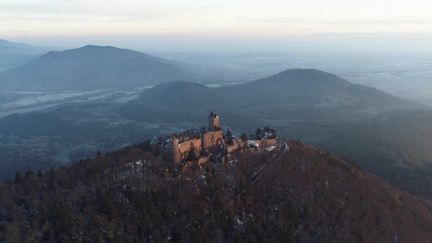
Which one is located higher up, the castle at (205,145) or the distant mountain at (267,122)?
the castle at (205,145)

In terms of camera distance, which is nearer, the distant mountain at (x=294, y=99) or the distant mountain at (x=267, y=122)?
the distant mountain at (x=267, y=122)

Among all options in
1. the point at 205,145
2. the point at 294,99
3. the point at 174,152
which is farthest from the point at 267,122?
the point at 174,152

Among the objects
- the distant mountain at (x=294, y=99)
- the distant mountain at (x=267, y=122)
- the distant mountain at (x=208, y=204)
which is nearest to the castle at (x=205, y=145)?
the distant mountain at (x=208, y=204)

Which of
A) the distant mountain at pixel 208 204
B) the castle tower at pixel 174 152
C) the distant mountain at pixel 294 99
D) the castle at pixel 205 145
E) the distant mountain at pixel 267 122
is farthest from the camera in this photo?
the distant mountain at pixel 294 99

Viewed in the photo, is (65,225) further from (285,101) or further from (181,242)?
(285,101)

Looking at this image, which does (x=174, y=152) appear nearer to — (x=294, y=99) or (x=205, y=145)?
(x=205, y=145)

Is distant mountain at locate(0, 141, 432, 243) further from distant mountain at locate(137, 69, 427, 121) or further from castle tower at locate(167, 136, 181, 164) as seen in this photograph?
distant mountain at locate(137, 69, 427, 121)

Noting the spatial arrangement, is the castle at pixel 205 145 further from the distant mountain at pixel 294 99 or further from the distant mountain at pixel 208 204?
the distant mountain at pixel 294 99
